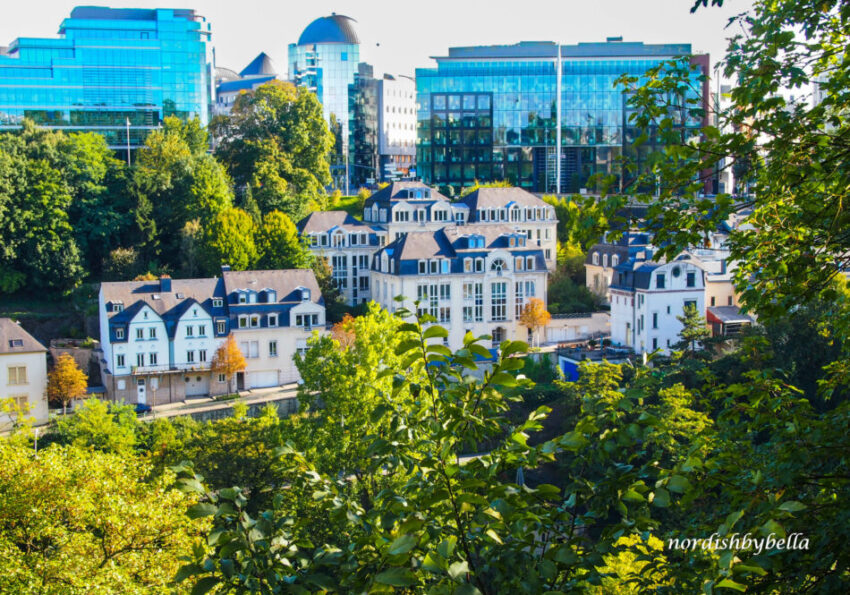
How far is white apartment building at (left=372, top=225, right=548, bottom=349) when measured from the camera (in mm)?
59031

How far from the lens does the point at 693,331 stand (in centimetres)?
4919

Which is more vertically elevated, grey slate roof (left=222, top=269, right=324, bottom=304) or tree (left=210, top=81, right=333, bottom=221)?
tree (left=210, top=81, right=333, bottom=221)

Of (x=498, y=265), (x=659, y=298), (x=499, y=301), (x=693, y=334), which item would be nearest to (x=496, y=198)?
(x=498, y=265)

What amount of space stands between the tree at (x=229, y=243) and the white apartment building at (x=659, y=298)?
22.1 m

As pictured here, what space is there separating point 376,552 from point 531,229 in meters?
65.6

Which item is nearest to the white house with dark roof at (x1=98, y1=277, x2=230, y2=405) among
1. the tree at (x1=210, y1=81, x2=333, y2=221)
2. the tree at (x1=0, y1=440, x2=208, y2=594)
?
the tree at (x1=210, y1=81, x2=333, y2=221)

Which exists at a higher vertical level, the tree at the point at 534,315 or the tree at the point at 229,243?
the tree at the point at 229,243

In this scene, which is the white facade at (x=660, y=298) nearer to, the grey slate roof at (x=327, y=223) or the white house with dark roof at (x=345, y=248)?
the white house with dark roof at (x=345, y=248)

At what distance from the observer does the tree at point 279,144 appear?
72500mm

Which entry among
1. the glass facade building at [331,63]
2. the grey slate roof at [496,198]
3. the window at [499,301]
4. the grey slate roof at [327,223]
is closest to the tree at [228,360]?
the grey slate roof at [327,223]

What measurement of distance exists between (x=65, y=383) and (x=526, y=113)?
57.5 meters

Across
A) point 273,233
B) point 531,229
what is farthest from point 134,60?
point 531,229

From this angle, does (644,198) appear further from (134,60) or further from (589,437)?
(134,60)

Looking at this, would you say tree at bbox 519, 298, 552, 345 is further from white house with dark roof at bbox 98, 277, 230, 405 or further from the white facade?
white house with dark roof at bbox 98, 277, 230, 405
